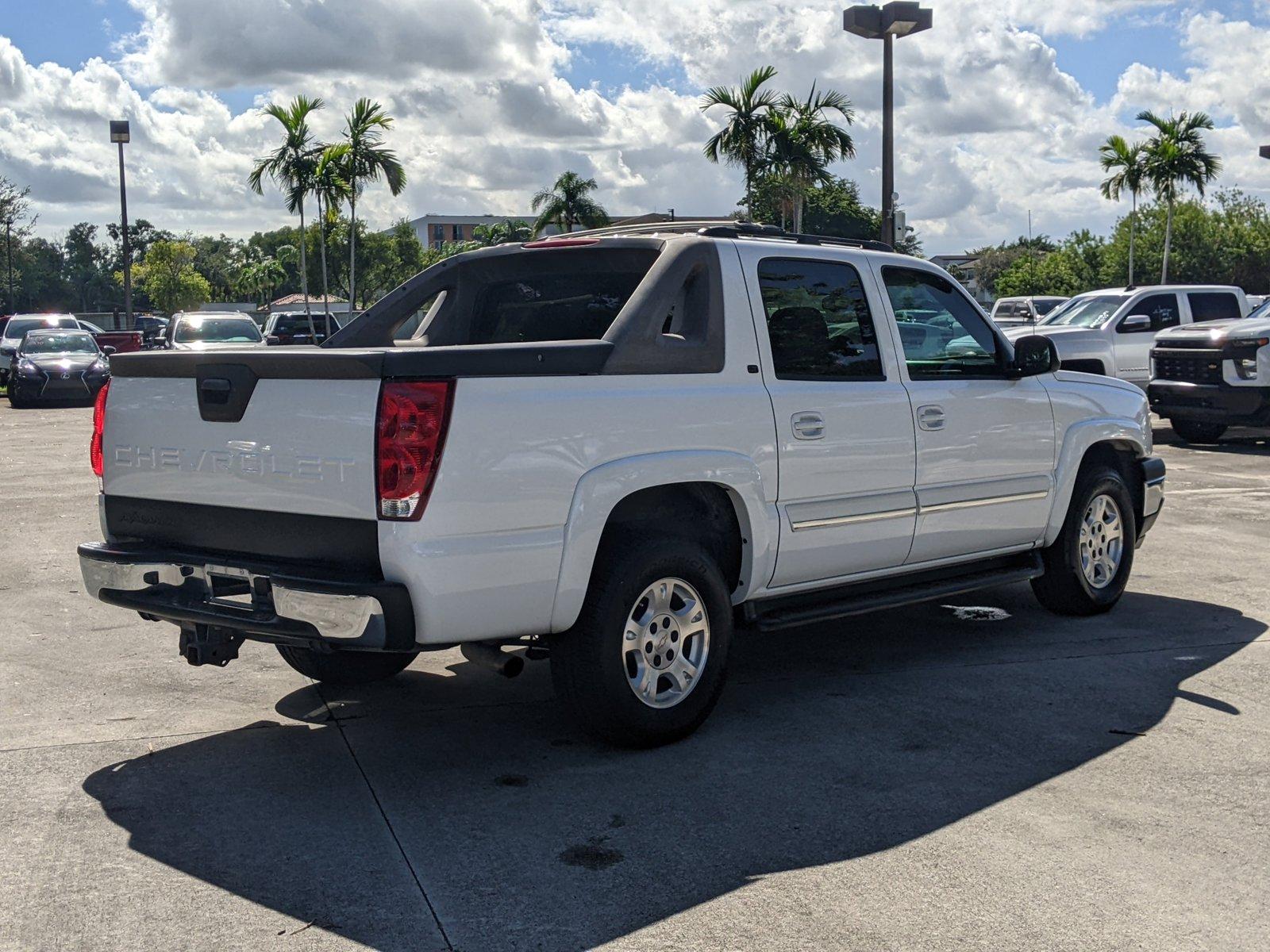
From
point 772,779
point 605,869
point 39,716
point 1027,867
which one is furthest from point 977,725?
point 39,716

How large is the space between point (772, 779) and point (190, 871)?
1.97 meters

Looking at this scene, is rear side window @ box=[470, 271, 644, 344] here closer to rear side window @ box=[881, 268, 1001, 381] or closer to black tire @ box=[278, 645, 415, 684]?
rear side window @ box=[881, 268, 1001, 381]

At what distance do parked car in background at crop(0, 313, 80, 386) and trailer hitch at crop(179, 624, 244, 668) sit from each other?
2767 cm

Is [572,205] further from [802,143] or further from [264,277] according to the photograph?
[264,277]

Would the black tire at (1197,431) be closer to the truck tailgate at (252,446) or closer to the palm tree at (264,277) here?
the truck tailgate at (252,446)

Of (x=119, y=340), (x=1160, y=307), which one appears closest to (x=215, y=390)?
(x=1160, y=307)

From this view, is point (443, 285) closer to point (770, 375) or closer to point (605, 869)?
point (770, 375)

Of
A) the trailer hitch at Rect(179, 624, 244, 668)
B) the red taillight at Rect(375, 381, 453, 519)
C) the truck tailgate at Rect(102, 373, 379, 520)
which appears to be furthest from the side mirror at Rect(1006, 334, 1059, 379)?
the trailer hitch at Rect(179, 624, 244, 668)

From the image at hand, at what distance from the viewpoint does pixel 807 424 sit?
5719mm

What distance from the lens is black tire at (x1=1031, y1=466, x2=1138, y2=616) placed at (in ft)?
24.0

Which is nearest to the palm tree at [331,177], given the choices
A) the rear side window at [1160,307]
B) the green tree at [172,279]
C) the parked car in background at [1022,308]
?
the parked car in background at [1022,308]

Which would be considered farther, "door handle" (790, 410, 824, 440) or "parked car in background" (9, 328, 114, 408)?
"parked car in background" (9, 328, 114, 408)

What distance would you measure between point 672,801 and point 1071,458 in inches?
135

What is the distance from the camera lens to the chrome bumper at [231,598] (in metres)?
4.48
